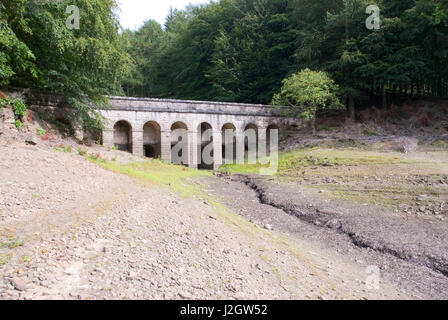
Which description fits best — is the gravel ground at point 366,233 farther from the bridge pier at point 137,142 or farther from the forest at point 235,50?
the bridge pier at point 137,142

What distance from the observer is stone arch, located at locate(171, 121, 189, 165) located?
23.9 m

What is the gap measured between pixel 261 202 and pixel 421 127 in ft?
50.1

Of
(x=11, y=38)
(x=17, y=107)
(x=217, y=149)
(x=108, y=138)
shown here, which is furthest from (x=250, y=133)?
(x=11, y=38)

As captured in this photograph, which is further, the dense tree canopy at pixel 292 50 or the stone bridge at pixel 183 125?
the dense tree canopy at pixel 292 50

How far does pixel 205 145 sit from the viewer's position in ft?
86.3

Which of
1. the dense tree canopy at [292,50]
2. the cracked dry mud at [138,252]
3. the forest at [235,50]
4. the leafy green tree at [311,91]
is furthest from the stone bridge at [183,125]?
the cracked dry mud at [138,252]

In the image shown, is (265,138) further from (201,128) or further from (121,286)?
(121,286)

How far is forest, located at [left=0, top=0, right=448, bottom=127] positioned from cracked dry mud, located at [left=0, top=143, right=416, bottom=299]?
6.80 meters

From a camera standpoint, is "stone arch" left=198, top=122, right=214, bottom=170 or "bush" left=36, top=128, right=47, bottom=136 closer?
"bush" left=36, top=128, right=47, bottom=136

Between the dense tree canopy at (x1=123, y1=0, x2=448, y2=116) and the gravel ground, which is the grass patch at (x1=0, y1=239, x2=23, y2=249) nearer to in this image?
the gravel ground

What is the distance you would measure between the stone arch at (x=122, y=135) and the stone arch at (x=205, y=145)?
591cm

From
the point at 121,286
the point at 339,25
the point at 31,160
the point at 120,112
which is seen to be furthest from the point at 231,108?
the point at 121,286

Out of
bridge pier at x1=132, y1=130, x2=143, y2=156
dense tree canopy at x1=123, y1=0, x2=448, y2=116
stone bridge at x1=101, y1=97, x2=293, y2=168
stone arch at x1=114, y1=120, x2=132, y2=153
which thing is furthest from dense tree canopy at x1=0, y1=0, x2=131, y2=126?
dense tree canopy at x1=123, y1=0, x2=448, y2=116

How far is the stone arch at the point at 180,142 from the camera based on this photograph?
2392 centimetres
